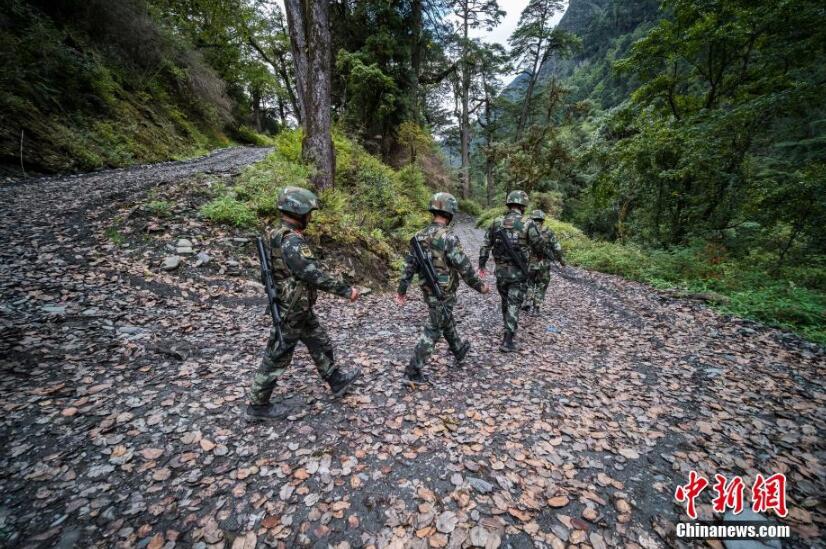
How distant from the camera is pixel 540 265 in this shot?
25.2 ft

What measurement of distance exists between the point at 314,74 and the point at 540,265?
26.9ft

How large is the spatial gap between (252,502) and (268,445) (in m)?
0.67

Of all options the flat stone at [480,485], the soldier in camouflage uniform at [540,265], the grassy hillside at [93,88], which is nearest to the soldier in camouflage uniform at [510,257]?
the soldier in camouflage uniform at [540,265]

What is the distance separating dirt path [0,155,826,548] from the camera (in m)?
2.67

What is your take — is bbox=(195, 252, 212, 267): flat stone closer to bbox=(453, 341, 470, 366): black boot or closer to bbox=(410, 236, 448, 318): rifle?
bbox=(410, 236, 448, 318): rifle

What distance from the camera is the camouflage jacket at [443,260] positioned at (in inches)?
178

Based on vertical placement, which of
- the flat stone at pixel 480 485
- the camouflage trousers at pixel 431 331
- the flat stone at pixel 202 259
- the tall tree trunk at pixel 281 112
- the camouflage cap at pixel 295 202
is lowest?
the flat stone at pixel 480 485

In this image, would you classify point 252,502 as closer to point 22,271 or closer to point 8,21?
point 22,271

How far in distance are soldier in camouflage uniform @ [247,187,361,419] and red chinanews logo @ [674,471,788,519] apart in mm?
3924

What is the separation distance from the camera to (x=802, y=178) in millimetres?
7703

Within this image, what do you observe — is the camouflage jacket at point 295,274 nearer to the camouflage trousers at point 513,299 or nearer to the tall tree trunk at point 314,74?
the camouflage trousers at point 513,299

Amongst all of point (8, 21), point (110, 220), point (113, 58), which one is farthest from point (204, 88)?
point (110, 220)

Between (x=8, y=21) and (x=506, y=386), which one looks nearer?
(x=506, y=386)

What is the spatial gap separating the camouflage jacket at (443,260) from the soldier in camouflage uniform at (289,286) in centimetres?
120
